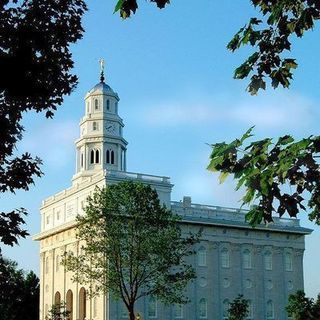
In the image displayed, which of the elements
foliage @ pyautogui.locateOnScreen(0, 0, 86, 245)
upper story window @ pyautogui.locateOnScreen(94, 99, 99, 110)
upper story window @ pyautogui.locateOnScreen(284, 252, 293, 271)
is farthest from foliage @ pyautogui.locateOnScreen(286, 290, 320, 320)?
foliage @ pyautogui.locateOnScreen(0, 0, 86, 245)

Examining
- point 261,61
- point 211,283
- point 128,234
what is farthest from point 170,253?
point 261,61

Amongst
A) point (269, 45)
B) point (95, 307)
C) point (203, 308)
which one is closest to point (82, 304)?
point (95, 307)

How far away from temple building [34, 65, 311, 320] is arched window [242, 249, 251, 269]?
0.38 feet

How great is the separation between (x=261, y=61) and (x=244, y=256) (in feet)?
262

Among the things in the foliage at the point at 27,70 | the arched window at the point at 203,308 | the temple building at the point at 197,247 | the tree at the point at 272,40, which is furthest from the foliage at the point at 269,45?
the arched window at the point at 203,308

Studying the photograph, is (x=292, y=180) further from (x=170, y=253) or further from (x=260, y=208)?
(x=170, y=253)

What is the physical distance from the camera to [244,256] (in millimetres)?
88375

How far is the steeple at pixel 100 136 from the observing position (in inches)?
3339

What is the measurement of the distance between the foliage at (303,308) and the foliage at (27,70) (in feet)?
157

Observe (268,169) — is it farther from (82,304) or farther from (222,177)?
(82,304)

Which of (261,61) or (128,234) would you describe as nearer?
(261,61)

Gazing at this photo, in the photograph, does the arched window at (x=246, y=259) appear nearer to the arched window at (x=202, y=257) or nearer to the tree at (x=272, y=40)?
the arched window at (x=202, y=257)

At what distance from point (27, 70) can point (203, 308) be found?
231ft

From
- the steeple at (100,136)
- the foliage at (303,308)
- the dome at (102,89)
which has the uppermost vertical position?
the dome at (102,89)
